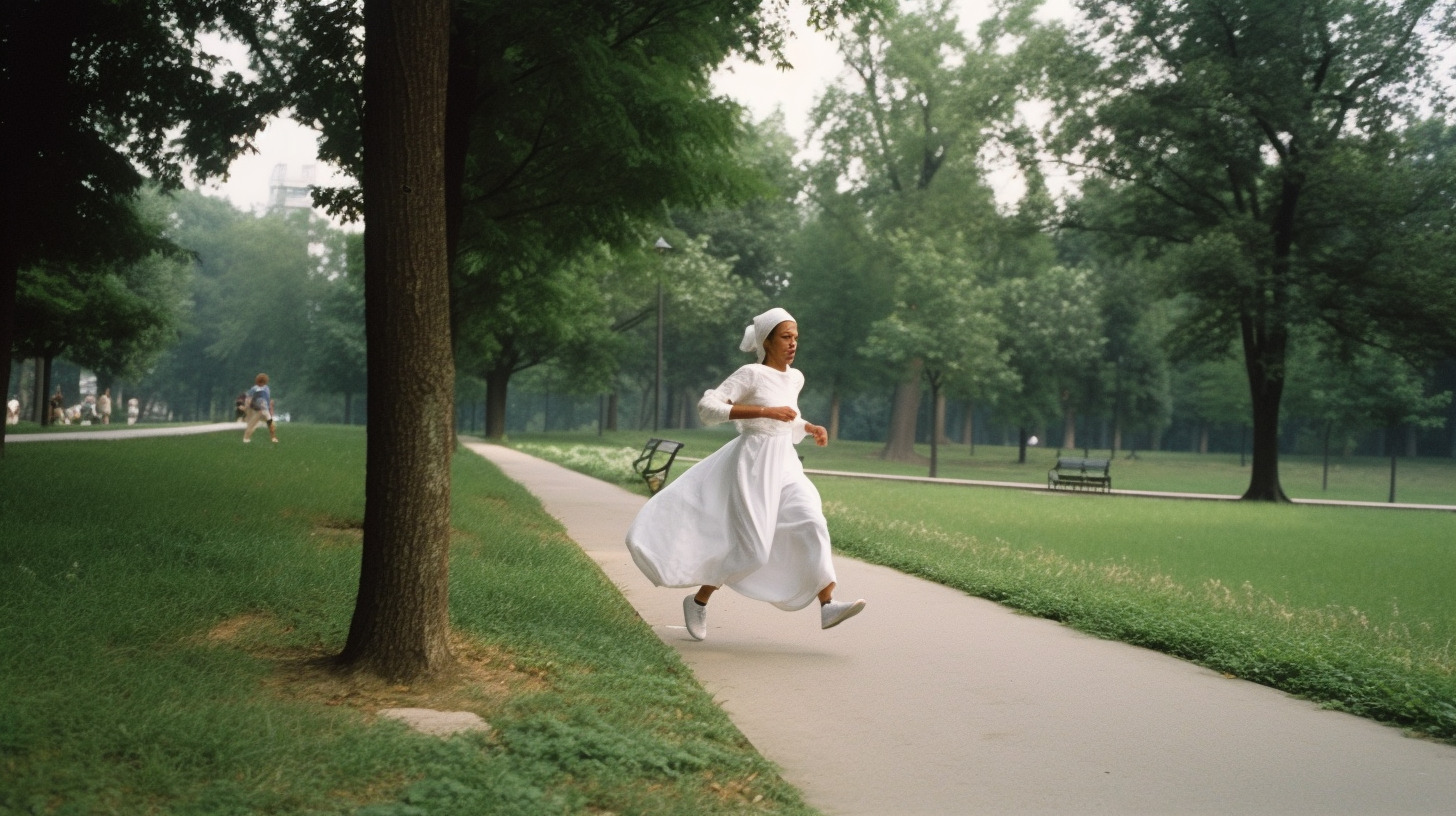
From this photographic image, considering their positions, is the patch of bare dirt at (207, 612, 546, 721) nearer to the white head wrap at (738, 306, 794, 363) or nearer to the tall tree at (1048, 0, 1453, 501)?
the white head wrap at (738, 306, 794, 363)

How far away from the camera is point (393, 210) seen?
18.8 ft

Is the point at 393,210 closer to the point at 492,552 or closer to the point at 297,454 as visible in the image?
the point at 492,552

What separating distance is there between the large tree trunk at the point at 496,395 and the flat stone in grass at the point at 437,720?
134ft

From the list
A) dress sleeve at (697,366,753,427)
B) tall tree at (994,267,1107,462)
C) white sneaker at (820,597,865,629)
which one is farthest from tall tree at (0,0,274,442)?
tall tree at (994,267,1107,462)

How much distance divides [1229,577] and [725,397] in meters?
8.70

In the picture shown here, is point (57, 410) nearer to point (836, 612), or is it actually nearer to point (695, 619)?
point (695, 619)

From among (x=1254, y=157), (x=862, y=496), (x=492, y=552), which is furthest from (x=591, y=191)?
(x=1254, y=157)

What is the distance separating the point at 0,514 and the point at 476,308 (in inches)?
593

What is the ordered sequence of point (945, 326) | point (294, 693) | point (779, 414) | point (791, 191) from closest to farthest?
point (294, 693)
point (779, 414)
point (945, 326)
point (791, 191)

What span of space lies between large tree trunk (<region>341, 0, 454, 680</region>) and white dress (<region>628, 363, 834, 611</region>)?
1.71 meters

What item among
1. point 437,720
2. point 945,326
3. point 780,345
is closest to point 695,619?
point 780,345

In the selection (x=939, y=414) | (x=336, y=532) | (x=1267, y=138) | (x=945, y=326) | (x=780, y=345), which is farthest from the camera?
(x=939, y=414)

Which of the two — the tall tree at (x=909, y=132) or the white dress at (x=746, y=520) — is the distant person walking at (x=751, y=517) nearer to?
the white dress at (x=746, y=520)

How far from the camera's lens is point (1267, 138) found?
30109 millimetres
